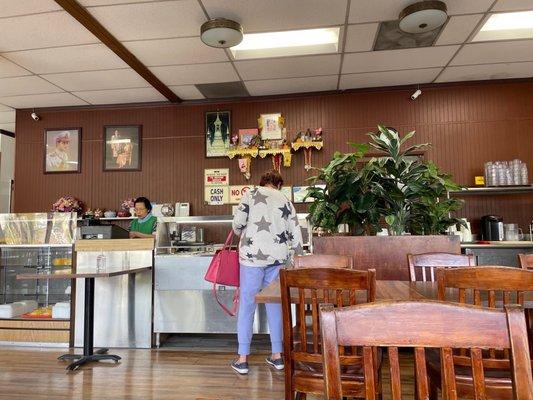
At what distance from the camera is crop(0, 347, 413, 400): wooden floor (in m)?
2.80

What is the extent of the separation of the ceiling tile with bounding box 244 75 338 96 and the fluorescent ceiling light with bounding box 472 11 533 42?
170 cm

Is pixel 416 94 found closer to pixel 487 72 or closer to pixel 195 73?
pixel 487 72

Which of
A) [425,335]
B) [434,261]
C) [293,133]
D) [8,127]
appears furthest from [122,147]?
[425,335]

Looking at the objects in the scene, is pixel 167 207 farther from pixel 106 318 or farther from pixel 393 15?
pixel 393 15

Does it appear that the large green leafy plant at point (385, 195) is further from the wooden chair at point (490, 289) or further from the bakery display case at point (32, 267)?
the bakery display case at point (32, 267)

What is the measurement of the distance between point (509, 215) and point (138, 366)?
4.77m

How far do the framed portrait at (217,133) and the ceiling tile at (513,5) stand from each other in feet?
11.3

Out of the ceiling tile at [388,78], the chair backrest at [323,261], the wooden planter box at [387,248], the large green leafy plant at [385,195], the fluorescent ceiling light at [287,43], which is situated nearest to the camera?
the chair backrest at [323,261]

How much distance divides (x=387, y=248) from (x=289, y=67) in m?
2.70

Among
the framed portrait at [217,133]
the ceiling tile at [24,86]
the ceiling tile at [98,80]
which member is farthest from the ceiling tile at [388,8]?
the ceiling tile at [24,86]

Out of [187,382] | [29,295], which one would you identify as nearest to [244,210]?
[187,382]

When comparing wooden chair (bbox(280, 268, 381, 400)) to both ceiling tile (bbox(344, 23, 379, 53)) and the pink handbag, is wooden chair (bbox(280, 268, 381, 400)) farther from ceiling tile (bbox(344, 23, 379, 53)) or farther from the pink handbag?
ceiling tile (bbox(344, 23, 379, 53))

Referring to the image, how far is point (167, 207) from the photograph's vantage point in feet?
18.7

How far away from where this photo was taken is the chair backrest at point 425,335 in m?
0.75
